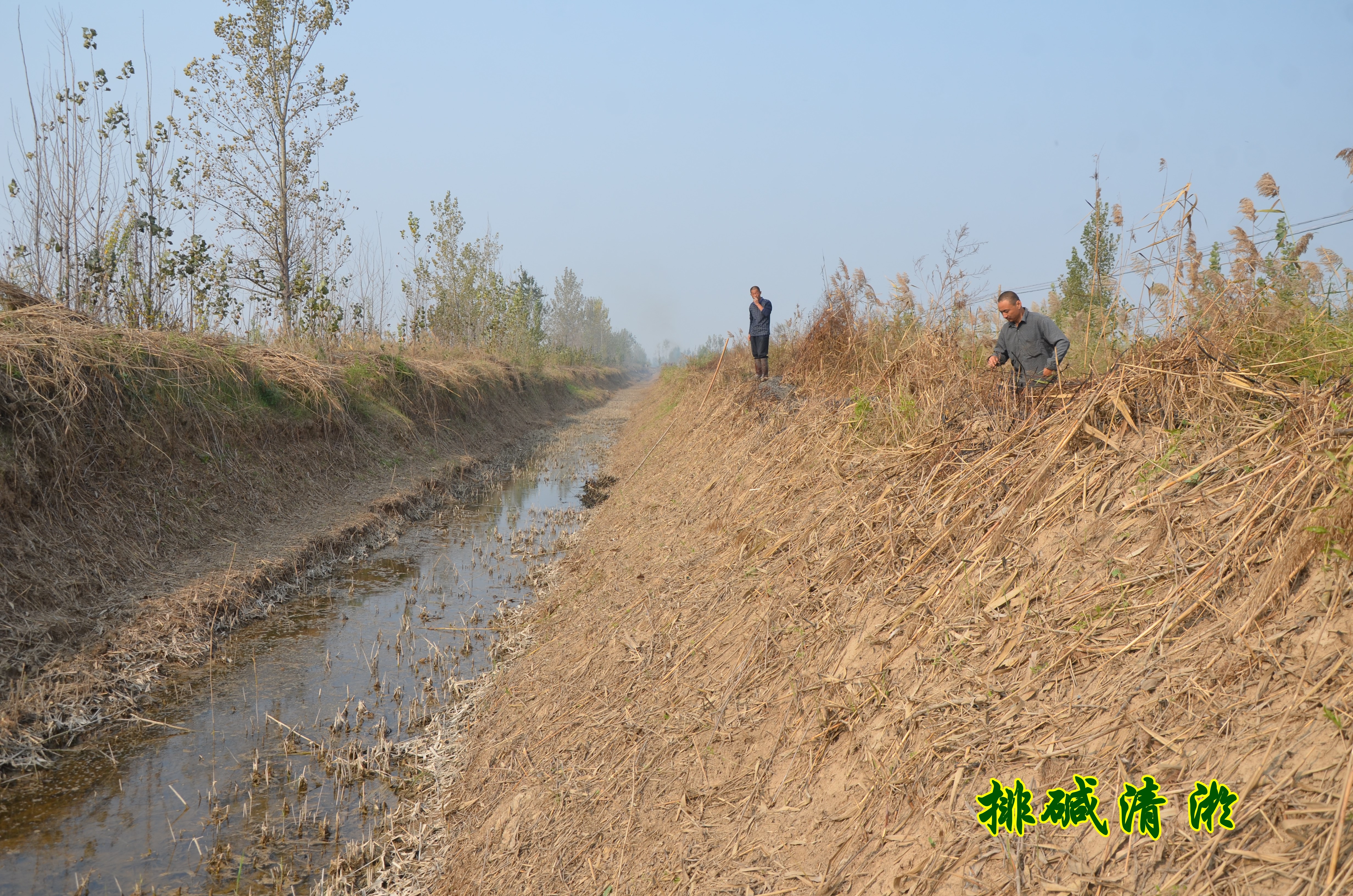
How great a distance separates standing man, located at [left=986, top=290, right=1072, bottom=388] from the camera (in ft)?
17.3

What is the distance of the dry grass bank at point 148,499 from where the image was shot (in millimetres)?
4965

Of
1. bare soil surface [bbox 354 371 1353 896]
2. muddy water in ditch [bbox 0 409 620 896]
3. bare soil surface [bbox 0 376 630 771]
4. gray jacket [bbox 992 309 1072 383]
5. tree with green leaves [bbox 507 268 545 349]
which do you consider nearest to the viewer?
bare soil surface [bbox 354 371 1353 896]

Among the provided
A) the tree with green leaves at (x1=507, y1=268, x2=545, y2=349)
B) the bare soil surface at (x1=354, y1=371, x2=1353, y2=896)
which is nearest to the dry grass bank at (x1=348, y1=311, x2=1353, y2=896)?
the bare soil surface at (x1=354, y1=371, x2=1353, y2=896)

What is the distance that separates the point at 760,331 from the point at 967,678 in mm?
9607

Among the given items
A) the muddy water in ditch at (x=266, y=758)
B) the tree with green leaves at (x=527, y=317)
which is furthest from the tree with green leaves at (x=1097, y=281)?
the tree with green leaves at (x=527, y=317)

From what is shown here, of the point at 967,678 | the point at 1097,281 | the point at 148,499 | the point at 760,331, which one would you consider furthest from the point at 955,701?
the point at 760,331

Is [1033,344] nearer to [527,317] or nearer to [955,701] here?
[955,701]

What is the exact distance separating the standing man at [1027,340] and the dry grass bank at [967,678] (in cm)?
83

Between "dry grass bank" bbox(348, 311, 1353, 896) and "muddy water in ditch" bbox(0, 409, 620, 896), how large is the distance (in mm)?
451

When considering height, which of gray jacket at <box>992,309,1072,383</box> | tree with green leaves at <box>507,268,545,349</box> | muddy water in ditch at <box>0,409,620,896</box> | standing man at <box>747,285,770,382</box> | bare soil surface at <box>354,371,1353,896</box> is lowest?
muddy water in ditch at <box>0,409,620,896</box>

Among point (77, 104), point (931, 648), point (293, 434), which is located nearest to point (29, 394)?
point (293, 434)

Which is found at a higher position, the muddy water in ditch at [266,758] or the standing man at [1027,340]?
the standing man at [1027,340]

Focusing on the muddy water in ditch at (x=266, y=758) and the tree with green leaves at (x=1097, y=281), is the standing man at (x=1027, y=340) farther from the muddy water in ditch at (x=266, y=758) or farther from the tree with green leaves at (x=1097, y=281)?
the muddy water in ditch at (x=266, y=758)

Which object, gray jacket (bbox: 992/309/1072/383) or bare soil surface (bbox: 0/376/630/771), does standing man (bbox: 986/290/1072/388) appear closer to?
gray jacket (bbox: 992/309/1072/383)
